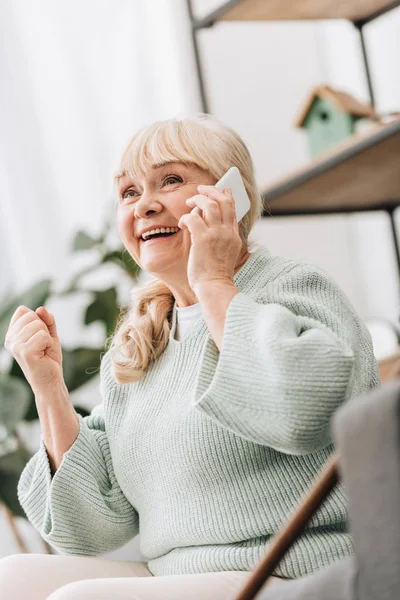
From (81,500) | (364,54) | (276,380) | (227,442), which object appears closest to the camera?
(276,380)

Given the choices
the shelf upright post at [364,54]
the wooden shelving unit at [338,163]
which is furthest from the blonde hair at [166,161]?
the shelf upright post at [364,54]

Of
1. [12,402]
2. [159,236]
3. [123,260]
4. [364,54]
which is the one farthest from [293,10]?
[12,402]

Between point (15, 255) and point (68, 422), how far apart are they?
1.18 meters

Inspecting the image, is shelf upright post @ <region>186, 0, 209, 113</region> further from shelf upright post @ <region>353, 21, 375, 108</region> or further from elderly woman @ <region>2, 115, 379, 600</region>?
elderly woman @ <region>2, 115, 379, 600</region>

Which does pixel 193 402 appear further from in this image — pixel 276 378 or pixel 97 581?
pixel 97 581

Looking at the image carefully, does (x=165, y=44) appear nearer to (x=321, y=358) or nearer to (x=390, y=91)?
(x=390, y=91)

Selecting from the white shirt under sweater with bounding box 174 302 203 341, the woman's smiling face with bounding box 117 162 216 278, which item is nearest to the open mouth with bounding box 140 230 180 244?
the woman's smiling face with bounding box 117 162 216 278

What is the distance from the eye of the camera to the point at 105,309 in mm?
2041

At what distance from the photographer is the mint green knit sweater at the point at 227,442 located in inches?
36.0

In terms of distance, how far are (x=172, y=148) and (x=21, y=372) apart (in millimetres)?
895

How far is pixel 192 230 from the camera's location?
3.38ft

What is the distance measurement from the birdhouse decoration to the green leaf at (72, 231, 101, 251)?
0.56 meters

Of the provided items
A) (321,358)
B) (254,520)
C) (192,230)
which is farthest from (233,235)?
(254,520)

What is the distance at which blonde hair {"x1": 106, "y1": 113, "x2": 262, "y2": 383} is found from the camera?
47.1 inches
